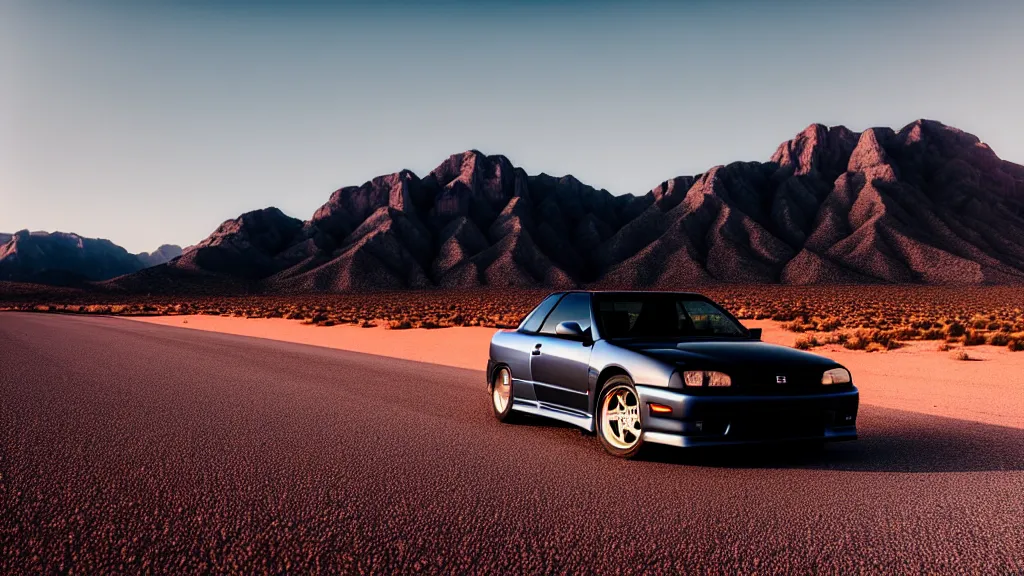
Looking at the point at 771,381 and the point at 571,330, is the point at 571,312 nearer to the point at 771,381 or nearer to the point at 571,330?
the point at 571,330

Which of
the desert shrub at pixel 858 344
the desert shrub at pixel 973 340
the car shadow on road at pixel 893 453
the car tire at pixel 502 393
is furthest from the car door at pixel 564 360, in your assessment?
the desert shrub at pixel 973 340

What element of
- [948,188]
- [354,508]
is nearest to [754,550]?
[354,508]

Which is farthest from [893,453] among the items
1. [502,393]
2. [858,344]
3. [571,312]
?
[858,344]

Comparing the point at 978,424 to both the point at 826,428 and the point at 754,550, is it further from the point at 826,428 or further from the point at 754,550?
the point at 754,550

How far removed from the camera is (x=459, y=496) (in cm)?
479

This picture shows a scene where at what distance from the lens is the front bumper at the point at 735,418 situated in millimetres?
5480

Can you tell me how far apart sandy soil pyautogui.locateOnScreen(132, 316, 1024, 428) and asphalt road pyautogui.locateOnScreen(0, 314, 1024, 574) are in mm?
1330

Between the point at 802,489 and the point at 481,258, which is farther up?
the point at 481,258

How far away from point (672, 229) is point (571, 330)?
119 meters

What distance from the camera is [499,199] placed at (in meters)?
155

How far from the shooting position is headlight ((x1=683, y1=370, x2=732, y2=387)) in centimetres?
560

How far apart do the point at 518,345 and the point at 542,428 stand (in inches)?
36.8

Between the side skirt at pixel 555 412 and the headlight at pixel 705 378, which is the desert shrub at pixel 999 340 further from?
the headlight at pixel 705 378

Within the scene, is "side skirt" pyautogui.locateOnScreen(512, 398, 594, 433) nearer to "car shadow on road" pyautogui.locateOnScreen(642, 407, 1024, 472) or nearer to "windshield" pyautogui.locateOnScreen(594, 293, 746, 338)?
"car shadow on road" pyautogui.locateOnScreen(642, 407, 1024, 472)
